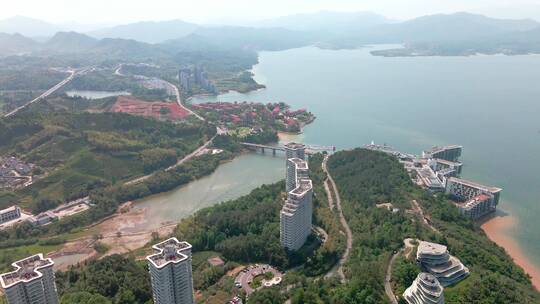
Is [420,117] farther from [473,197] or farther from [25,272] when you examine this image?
[25,272]

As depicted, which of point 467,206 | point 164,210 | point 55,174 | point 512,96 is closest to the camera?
point 467,206

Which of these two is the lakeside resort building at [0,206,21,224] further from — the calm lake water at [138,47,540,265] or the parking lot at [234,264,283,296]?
the parking lot at [234,264,283,296]

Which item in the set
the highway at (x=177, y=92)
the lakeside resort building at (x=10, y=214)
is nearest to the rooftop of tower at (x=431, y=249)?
the lakeside resort building at (x=10, y=214)

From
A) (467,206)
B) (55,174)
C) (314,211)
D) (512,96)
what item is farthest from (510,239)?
(512,96)

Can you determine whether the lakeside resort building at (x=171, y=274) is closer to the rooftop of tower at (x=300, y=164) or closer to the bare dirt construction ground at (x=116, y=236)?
the bare dirt construction ground at (x=116, y=236)

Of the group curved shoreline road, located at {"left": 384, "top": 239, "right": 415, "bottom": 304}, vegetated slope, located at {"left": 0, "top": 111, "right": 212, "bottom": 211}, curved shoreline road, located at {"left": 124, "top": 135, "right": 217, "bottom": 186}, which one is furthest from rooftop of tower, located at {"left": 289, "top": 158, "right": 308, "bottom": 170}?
vegetated slope, located at {"left": 0, "top": 111, "right": 212, "bottom": 211}

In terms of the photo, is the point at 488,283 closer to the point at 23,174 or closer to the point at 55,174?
the point at 55,174
